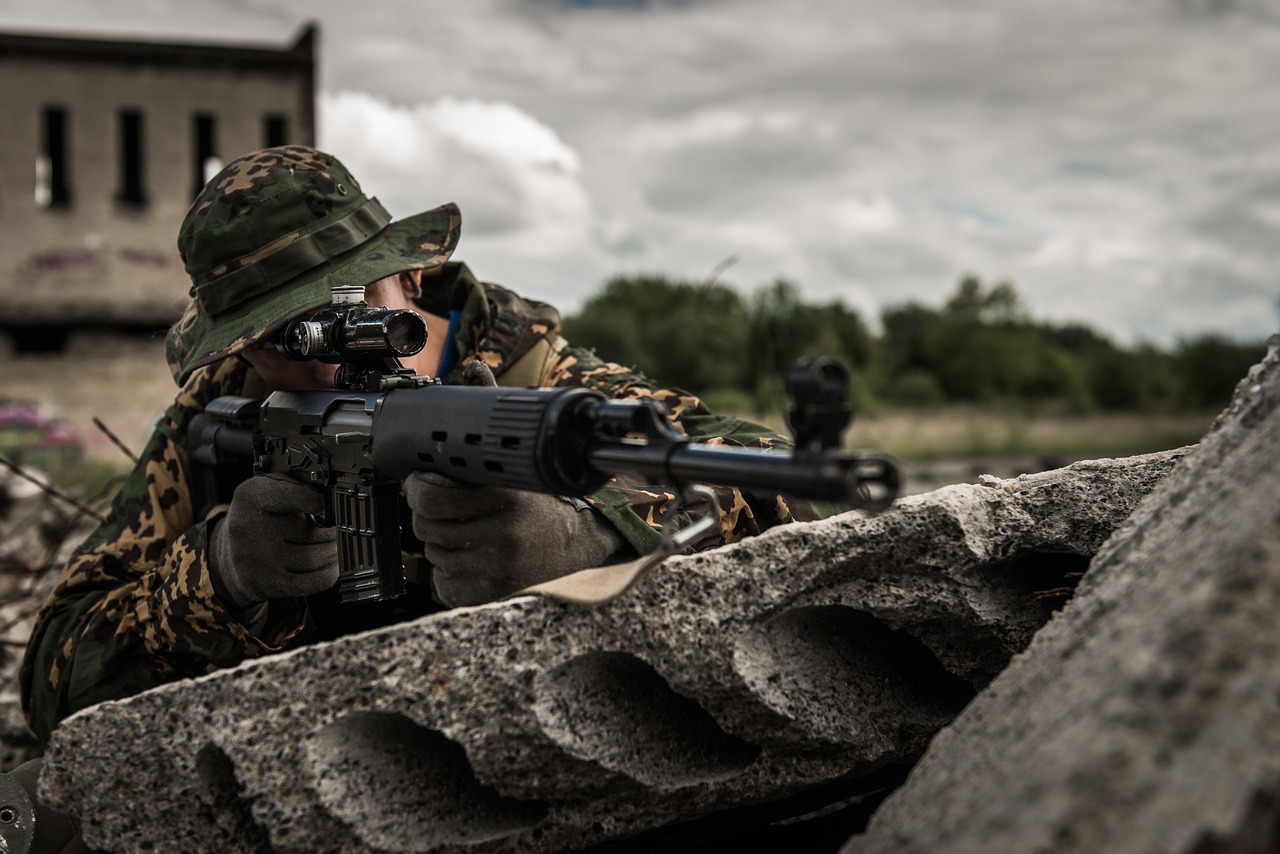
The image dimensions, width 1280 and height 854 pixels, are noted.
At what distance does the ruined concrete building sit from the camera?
66.0 feet

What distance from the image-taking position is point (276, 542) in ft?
9.14

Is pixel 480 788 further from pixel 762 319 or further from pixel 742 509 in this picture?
pixel 762 319

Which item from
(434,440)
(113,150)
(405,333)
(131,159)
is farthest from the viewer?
(131,159)

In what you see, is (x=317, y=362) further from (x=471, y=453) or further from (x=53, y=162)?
(x=53, y=162)

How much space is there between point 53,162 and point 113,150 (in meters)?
1.25

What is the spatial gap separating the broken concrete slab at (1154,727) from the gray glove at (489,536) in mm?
963

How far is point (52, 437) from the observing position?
19.8 metres

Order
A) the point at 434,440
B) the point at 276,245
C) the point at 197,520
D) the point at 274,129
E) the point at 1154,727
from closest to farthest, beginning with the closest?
the point at 1154,727 → the point at 434,440 → the point at 276,245 → the point at 197,520 → the point at 274,129

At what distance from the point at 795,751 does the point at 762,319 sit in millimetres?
3462

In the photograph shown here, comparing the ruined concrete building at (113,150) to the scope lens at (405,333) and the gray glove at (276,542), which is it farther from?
the scope lens at (405,333)

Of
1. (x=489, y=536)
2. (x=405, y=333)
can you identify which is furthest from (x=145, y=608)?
(x=489, y=536)

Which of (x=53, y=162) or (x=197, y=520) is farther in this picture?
(x=53, y=162)

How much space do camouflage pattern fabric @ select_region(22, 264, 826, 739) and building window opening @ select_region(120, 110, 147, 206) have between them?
1898 cm

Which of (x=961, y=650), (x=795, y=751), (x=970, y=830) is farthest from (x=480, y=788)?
(x=970, y=830)
